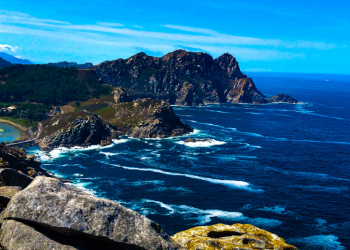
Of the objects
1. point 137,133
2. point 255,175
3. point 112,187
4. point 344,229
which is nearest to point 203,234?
point 344,229

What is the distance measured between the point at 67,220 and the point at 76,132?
163355mm

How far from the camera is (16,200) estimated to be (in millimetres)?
20812

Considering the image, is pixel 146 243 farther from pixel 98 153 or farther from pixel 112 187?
pixel 98 153

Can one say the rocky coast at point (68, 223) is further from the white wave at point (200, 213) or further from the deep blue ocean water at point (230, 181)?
the white wave at point (200, 213)

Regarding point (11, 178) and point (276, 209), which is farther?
point (276, 209)

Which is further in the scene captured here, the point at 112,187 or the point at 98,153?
the point at 98,153

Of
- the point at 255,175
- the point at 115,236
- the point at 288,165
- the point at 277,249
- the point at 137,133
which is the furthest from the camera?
the point at 137,133

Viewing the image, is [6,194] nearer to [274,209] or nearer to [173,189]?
[274,209]

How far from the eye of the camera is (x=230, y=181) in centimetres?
11306

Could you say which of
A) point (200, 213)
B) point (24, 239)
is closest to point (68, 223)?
point (24, 239)

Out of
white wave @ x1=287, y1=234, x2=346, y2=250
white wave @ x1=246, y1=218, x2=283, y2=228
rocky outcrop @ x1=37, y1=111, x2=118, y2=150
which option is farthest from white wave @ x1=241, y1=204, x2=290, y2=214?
rocky outcrop @ x1=37, y1=111, x2=118, y2=150

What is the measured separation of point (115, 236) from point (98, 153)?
141432mm

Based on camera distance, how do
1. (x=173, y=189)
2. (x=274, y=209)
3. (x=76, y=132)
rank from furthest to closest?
(x=76, y=132), (x=173, y=189), (x=274, y=209)

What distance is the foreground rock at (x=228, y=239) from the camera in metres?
28.6
